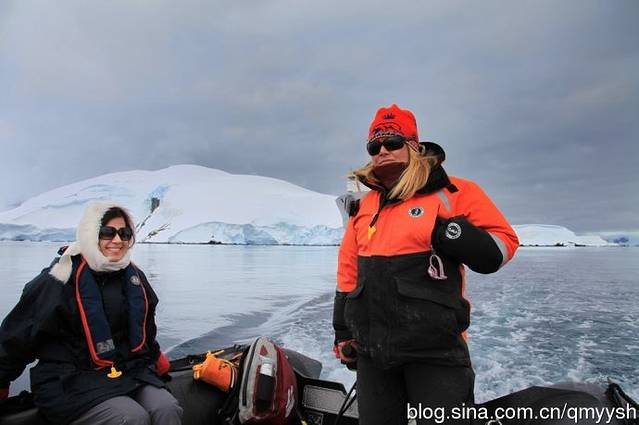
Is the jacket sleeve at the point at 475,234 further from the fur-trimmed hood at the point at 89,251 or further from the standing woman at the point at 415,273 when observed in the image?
the fur-trimmed hood at the point at 89,251

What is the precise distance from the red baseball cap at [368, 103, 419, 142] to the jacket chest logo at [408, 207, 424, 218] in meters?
0.27

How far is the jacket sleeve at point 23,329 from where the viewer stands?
146cm

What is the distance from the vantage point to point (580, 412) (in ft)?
3.72

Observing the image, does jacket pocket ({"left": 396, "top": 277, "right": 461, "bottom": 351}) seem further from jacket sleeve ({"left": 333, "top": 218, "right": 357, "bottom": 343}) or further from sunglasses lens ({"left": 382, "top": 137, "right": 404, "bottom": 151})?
sunglasses lens ({"left": 382, "top": 137, "right": 404, "bottom": 151})

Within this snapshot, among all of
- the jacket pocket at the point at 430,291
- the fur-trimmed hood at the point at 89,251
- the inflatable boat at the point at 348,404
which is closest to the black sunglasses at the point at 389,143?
the jacket pocket at the point at 430,291

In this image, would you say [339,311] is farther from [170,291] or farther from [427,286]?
[170,291]

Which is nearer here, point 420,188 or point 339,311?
point 420,188

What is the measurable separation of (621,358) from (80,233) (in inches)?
173

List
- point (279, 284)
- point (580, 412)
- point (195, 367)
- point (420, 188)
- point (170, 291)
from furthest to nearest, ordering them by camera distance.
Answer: point (279, 284) → point (170, 291) → point (195, 367) → point (420, 188) → point (580, 412)

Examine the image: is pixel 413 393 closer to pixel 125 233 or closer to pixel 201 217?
pixel 125 233

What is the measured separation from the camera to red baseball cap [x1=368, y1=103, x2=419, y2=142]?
1.36m

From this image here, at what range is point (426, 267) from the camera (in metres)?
1.18

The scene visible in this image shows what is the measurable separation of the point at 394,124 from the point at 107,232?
1331 millimetres

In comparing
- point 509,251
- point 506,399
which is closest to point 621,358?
point 506,399
